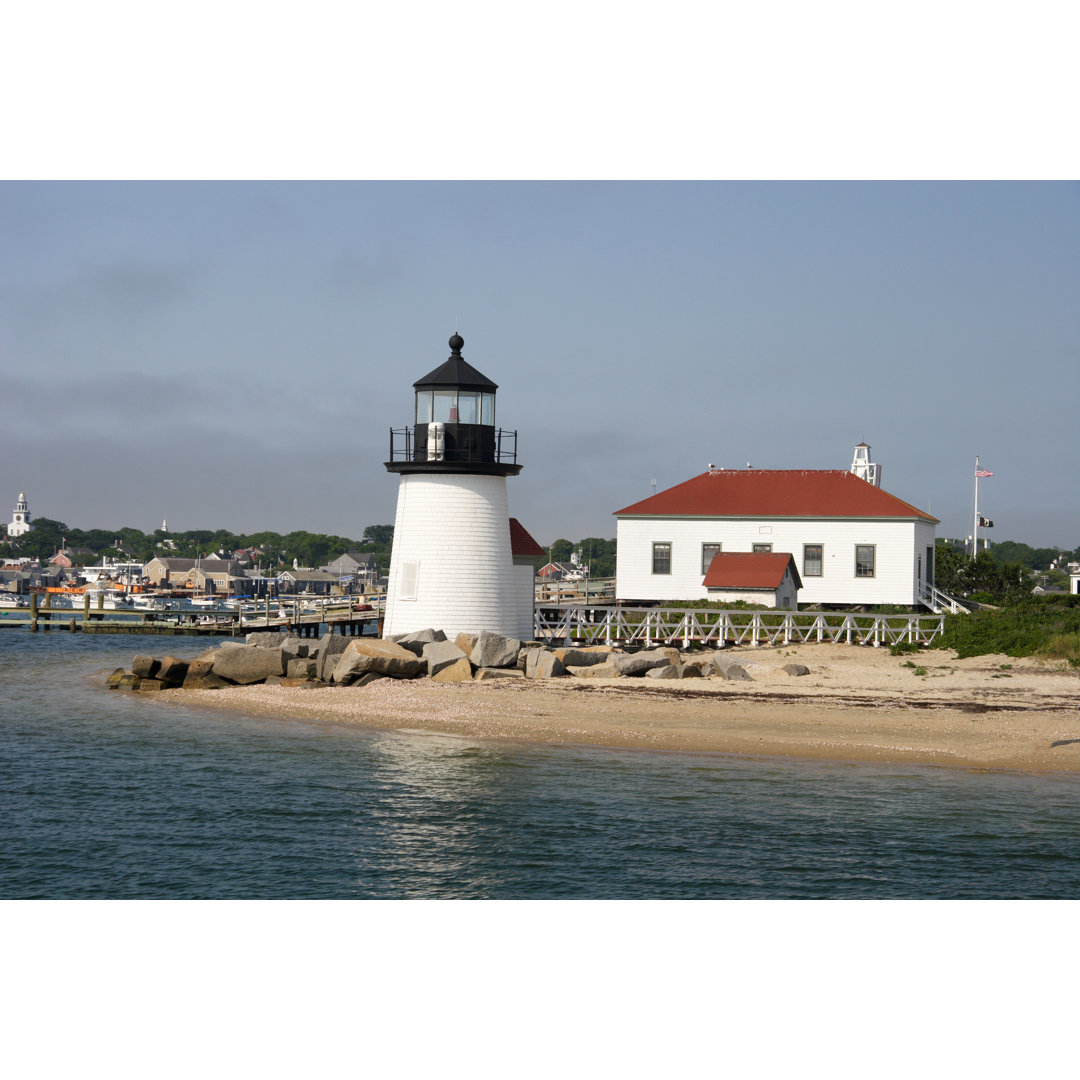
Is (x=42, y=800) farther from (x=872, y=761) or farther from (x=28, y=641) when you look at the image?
(x=28, y=641)

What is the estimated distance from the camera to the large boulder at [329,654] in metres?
28.5

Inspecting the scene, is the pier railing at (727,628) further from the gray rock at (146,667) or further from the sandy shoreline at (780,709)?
the gray rock at (146,667)

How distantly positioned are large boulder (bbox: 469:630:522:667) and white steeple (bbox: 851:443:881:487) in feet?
71.9

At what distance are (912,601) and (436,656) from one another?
17648 mm

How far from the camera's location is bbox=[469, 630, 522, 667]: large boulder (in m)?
27.2

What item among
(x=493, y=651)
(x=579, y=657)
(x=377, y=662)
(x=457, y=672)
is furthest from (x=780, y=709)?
(x=377, y=662)

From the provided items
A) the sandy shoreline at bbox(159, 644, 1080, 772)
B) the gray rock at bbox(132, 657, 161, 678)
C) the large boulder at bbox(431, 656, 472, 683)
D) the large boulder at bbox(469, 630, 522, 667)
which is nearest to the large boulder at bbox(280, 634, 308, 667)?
the sandy shoreline at bbox(159, 644, 1080, 772)

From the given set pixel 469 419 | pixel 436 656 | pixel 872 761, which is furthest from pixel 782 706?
pixel 469 419

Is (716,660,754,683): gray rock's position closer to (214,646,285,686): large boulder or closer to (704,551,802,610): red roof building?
(704,551,802,610): red roof building

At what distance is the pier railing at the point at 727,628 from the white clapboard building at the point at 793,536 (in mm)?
2917

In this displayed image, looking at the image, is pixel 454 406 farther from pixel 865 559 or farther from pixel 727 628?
pixel 865 559

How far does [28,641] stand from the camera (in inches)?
1997

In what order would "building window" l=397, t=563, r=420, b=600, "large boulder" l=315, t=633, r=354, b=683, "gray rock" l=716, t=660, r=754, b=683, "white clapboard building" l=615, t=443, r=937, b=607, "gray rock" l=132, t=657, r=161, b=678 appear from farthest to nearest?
1. "white clapboard building" l=615, t=443, r=937, b=607
2. "gray rock" l=132, t=657, r=161, b=678
3. "building window" l=397, t=563, r=420, b=600
4. "large boulder" l=315, t=633, r=354, b=683
5. "gray rock" l=716, t=660, r=754, b=683

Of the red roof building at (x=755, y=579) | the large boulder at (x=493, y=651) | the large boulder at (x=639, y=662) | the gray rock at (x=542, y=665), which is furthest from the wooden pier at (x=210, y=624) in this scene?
the large boulder at (x=639, y=662)
